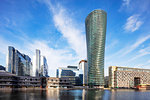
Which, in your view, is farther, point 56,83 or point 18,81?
point 56,83

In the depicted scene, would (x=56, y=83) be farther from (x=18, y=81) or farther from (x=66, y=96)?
(x=66, y=96)

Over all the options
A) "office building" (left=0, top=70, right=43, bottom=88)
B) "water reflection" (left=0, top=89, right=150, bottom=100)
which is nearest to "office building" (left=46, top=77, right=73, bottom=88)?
"office building" (left=0, top=70, right=43, bottom=88)

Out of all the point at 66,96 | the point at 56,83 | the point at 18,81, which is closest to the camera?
the point at 66,96

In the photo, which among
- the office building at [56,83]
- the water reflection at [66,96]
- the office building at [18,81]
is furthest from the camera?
the office building at [56,83]

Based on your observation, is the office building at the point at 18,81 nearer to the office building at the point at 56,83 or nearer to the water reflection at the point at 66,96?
the office building at the point at 56,83

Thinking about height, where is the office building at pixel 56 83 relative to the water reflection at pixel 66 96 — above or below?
below

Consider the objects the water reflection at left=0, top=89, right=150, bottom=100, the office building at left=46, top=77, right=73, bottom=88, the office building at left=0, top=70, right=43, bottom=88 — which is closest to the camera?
the water reflection at left=0, top=89, right=150, bottom=100

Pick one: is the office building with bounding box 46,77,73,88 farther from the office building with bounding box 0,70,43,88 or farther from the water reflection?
the water reflection

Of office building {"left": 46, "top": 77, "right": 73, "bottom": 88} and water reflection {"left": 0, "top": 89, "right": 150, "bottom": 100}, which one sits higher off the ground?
water reflection {"left": 0, "top": 89, "right": 150, "bottom": 100}

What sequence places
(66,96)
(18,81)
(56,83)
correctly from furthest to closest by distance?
(56,83) < (18,81) < (66,96)

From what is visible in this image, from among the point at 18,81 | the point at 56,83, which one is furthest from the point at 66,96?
the point at 18,81

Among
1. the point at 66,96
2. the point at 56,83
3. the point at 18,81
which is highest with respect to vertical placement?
the point at 66,96

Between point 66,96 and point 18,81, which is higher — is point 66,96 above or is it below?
above

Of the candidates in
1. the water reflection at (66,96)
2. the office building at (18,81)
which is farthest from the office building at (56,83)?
the water reflection at (66,96)
